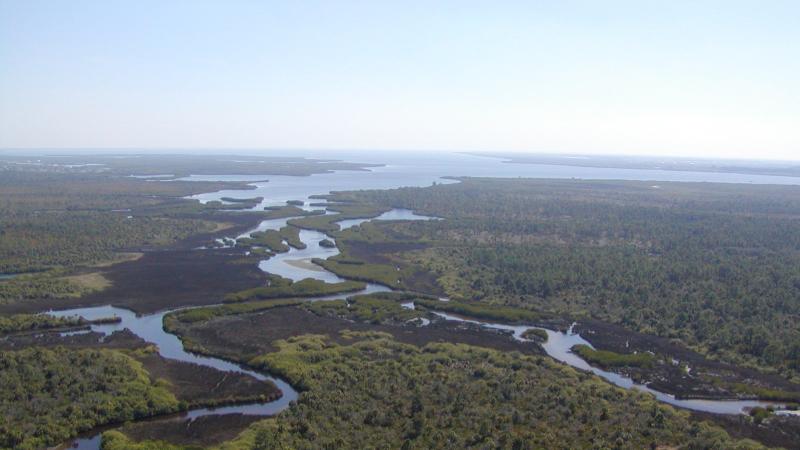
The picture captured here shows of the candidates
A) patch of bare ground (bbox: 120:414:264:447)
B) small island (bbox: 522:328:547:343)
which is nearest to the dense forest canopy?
small island (bbox: 522:328:547:343)

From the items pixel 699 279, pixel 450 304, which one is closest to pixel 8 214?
pixel 450 304

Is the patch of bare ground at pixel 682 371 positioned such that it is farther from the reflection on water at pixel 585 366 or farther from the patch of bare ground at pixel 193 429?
the patch of bare ground at pixel 193 429

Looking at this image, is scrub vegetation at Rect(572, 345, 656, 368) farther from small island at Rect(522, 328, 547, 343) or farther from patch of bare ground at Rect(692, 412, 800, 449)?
patch of bare ground at Rect(692, 412, 800, 449)

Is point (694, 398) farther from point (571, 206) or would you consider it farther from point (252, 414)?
point (571, 206)

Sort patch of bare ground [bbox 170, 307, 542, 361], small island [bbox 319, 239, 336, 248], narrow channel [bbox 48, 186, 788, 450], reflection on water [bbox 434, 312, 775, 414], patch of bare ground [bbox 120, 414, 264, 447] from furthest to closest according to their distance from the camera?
small island [bbox 319, 239, 336, 248] → patch of bare ground [bbox 170, 307, 542, 361] → reflection on water [bbox 434, 312, 775, 414] → narrow channel [bbox 48, 186, 788, 450] → patch of bare ground [bbox 120, 414, 264, 447]

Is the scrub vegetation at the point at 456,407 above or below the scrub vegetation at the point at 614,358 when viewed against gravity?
above

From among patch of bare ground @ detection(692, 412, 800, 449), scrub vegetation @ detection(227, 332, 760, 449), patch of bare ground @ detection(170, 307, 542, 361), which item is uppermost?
scrub vegetation @ detection(227, 332, 760, 449)

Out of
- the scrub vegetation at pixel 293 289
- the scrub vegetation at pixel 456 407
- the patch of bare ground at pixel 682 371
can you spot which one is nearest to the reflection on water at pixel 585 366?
the patch of bare ground at pixel 682 371

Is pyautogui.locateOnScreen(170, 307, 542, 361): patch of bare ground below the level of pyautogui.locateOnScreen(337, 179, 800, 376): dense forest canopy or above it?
below

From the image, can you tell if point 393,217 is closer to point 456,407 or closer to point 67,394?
point 456,407

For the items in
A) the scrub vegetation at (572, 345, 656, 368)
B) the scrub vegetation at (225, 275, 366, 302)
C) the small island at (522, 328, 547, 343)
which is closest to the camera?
the scrub vegetation at (572, 345, 656, 368)

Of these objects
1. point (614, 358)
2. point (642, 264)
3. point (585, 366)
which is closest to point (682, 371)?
point (614, 358)
